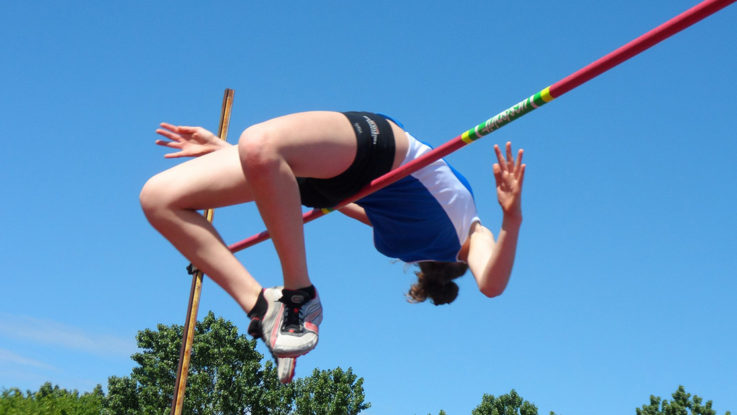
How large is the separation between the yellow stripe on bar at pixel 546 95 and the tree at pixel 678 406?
34.5 m

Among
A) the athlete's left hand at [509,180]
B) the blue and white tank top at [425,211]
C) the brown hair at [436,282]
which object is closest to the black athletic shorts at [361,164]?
the blue and white tank top at [425,211]

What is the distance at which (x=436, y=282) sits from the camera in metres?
3.43

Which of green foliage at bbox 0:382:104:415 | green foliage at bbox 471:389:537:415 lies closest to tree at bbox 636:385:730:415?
green foliage at bbox 471:389:537:415

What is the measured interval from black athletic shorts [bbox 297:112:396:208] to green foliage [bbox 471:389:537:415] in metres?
36.0

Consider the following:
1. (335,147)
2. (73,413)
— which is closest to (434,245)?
(335,147)

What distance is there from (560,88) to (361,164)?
78 centimetres

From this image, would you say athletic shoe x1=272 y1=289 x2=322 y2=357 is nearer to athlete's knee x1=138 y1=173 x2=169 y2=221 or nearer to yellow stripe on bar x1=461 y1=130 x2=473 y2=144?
athlete's knee x1=138 y1=173 x2=169 y2=221

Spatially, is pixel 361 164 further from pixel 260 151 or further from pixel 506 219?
pixel 506 219

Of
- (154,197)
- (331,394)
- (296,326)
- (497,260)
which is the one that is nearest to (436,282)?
(497,260)

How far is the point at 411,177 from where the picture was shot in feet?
9.74

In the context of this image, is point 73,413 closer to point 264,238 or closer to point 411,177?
point 264,238

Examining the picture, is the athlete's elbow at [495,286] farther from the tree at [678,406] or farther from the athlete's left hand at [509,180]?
the tree at [678,406]

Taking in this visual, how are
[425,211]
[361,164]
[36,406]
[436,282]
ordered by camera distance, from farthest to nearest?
[36,406] → [436,282] → [425,211] → [361,164]

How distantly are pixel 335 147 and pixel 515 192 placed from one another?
725 millimetres
